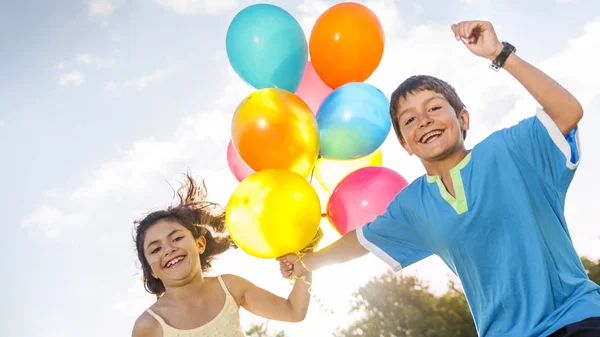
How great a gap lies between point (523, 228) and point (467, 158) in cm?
35

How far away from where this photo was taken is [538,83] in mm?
2104

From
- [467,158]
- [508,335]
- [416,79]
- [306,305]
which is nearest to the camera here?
[508,335]

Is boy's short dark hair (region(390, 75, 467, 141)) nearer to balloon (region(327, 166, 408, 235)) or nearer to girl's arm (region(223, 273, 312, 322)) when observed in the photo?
balloon (region(327, 166, 408, 235))

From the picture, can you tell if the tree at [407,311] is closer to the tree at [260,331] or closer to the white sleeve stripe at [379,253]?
the tree at [260,331]

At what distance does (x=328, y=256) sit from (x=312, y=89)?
1138 mm

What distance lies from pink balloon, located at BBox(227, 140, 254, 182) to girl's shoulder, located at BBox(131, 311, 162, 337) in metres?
0.91

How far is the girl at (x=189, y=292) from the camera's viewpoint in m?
3.06

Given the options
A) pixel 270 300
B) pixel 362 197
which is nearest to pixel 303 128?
pixel 362 197

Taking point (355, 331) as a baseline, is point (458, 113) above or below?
below

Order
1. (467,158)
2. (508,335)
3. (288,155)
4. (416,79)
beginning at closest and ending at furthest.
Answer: (508,335), (467,158), (416,79), (288,155)

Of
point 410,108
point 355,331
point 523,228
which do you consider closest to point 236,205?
point 410,108

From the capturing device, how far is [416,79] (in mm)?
2615

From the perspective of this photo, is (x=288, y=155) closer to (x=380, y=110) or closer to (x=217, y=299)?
(x=380, y=110)

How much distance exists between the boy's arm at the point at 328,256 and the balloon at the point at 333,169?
0.61 metres
